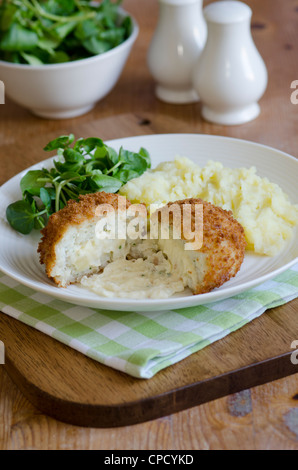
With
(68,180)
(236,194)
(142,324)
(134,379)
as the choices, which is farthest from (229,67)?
(134,379)

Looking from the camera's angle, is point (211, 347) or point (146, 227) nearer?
point (211, 347)

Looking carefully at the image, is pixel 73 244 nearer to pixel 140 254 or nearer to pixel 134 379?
pixel 140 254

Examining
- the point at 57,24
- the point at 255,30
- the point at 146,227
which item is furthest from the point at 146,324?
the point at 255,30

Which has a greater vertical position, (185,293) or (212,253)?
(212,253)

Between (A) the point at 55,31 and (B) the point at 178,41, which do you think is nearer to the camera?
(A) the point at 55,31

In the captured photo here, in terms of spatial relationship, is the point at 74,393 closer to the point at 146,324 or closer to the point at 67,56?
the point at 146,324

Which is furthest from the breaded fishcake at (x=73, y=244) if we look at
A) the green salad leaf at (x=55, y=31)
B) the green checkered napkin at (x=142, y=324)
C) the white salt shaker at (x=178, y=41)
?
the white salt shaker at (x=178, y=41)

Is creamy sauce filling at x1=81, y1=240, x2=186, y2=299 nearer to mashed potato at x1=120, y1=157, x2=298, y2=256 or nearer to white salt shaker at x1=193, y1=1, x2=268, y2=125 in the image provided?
mashed potato at x1=120, y1=157, x2=298, y2=256
